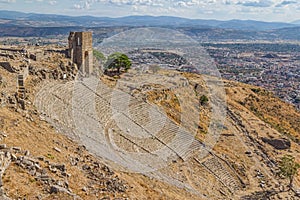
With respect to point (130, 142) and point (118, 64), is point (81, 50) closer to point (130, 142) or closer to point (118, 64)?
point (118, 64)

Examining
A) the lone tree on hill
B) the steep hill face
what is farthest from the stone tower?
the lone tree on hill

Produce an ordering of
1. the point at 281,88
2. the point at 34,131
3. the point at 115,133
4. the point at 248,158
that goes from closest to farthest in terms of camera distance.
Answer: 1. the point at 34,131
2. the point at 115,133
3. the point at 248,158
4. the point at 281,88

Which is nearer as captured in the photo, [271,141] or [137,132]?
[137,132]

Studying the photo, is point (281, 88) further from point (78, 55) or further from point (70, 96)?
point (70, 96)

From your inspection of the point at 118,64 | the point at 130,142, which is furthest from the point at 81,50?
the point at 130,142

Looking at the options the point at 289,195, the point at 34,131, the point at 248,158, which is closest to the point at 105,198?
the point at 34,131

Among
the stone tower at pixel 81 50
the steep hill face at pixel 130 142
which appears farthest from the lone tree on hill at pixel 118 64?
the stone tower at pixel 81 50
